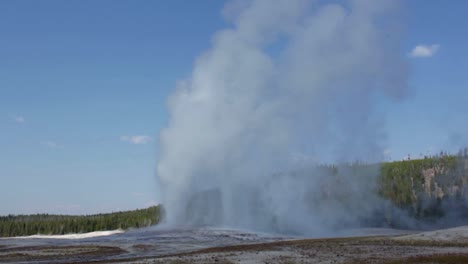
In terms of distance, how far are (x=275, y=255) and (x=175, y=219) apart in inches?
2870

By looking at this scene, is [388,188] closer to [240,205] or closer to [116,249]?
[240,205]

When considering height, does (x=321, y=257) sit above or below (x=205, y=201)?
below

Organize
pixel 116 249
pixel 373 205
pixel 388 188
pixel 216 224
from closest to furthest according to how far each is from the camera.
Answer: pixel 116 249
pixel 216 224
pixel 373 205
pixel 388 188

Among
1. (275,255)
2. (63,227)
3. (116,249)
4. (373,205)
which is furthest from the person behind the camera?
(63,227)

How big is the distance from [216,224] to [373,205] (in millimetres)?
Result: 38884

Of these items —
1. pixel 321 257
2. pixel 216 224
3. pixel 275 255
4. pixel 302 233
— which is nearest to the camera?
pixel 321 257

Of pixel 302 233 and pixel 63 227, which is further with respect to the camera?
pixel 63 227

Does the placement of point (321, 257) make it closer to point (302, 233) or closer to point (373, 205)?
point (302, 233)

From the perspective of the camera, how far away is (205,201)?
117562 millimetres

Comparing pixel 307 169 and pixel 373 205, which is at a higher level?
pixel 307 169

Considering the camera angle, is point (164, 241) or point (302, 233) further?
point (302, 233)

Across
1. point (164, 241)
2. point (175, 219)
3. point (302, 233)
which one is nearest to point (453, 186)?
point (302, 233)

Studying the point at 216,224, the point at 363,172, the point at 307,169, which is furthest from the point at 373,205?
the point at 216,224

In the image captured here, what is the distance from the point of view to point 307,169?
4734 inches
